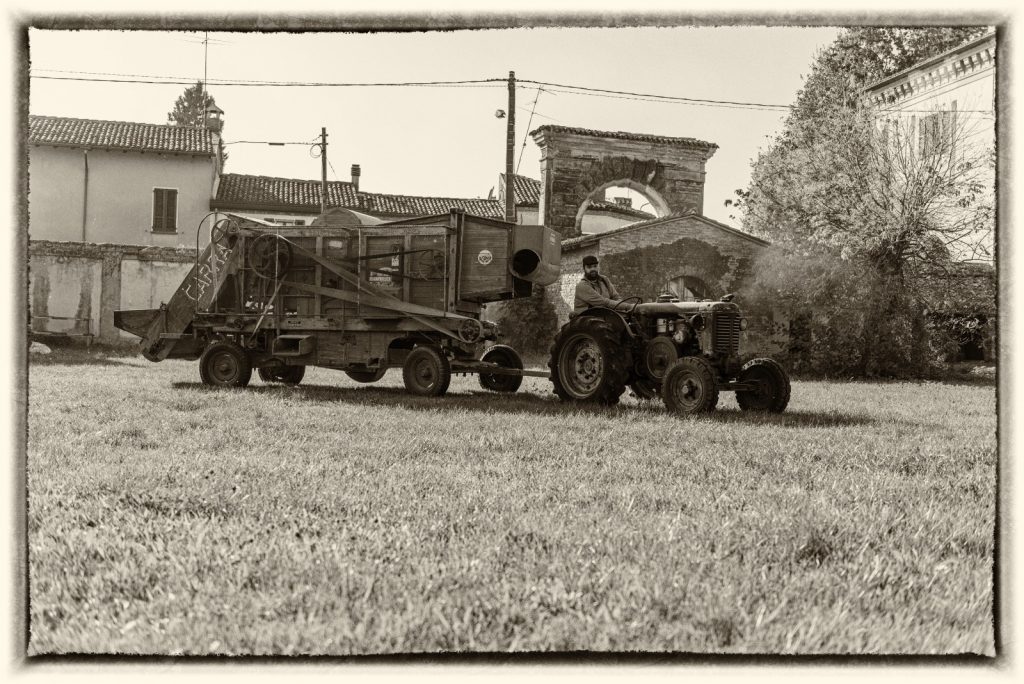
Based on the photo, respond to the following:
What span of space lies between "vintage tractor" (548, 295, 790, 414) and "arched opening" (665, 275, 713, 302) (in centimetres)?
1112

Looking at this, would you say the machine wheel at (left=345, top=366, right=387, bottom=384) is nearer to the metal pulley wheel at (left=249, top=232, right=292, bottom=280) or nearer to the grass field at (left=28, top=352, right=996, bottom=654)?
the metal pulley wheel at (left=249, top=232, right=292, bottom=280)

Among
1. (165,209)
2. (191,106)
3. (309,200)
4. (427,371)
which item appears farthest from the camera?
(309,200)

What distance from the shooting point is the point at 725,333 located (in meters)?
9.48

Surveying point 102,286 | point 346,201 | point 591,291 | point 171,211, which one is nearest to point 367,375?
point 591,291

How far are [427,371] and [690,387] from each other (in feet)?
10.9

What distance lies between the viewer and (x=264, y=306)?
11.5 m

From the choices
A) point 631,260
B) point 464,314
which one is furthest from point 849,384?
point 631,260

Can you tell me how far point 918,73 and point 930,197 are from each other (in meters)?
5.57

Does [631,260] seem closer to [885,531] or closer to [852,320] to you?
[852,320]

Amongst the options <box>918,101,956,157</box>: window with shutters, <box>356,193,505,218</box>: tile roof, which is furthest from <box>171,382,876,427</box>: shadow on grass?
<box>356,193,505,218</box>: tile roof

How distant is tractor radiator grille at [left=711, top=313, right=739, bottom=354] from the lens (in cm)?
940

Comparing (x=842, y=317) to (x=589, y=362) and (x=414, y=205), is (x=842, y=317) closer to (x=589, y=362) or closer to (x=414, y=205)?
(x=589, y=362)

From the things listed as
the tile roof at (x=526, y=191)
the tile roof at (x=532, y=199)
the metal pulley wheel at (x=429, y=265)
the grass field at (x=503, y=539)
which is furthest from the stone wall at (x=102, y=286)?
the tile roof at (x=526, y=191)

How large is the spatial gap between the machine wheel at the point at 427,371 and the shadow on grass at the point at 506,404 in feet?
0.51
